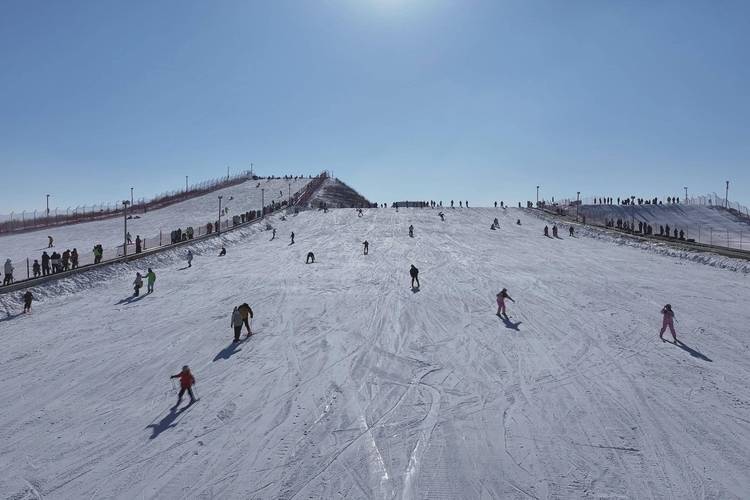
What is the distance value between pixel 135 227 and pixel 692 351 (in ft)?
141

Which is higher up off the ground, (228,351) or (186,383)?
(186,383)

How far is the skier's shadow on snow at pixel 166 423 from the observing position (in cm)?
808

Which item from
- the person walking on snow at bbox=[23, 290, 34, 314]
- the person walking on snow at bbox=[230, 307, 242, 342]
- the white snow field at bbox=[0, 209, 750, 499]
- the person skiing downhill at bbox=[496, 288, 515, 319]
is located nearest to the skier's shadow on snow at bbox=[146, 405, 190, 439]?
the white snow field at bbox=[0, 209, 750, 499]

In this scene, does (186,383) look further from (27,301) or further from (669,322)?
(669,322)

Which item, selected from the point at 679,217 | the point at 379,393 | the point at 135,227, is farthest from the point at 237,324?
the point at 679,217

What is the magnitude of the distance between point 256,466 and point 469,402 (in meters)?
4.24

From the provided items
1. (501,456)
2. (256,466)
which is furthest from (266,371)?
(501,456)

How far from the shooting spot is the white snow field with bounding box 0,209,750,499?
6.70 metres

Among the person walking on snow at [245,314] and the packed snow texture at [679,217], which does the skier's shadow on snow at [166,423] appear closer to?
the person walking on snow at [245,314]

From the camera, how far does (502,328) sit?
14.3 meters

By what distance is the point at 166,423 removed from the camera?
839 centimetres

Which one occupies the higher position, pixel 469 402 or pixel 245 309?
pixel 245 309

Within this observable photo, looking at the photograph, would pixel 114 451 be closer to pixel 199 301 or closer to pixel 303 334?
pixel 303 334

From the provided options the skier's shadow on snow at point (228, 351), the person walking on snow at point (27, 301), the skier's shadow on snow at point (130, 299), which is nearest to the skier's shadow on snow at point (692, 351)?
the skier's shadow on snow at point (228, 351)
